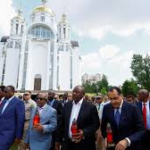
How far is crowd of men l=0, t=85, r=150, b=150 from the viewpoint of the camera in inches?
128

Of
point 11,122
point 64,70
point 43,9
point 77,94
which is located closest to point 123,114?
point 77,94

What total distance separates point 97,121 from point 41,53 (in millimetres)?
43316

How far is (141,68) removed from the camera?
51844 mm

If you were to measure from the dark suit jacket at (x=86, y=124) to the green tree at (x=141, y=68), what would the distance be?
47.7 meters

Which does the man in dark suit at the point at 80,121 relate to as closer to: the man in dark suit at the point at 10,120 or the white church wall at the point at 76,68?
the man in dark suit at the point at 10,120

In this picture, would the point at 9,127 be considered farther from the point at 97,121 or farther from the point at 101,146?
the point at 101,146

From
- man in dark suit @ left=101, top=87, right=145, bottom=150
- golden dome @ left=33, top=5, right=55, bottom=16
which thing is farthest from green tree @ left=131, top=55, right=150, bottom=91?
man in dark suit @ left=101, top=87, right=145, bottom=150

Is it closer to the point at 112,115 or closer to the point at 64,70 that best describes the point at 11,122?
the point at 112,115

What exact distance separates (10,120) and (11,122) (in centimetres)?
5

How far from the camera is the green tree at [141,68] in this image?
165 ft

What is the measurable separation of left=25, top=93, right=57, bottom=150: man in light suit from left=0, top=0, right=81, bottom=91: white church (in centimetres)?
3843

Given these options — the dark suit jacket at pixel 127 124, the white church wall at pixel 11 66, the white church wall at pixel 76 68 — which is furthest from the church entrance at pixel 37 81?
the dark suit jacket at pixel 127 124

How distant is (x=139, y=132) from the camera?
309 cm

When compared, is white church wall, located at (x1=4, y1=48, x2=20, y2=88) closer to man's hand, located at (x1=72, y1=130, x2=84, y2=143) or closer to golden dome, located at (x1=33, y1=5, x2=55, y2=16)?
golden dome, located at (x1=33, y1=5, x2=55, y2=16)
